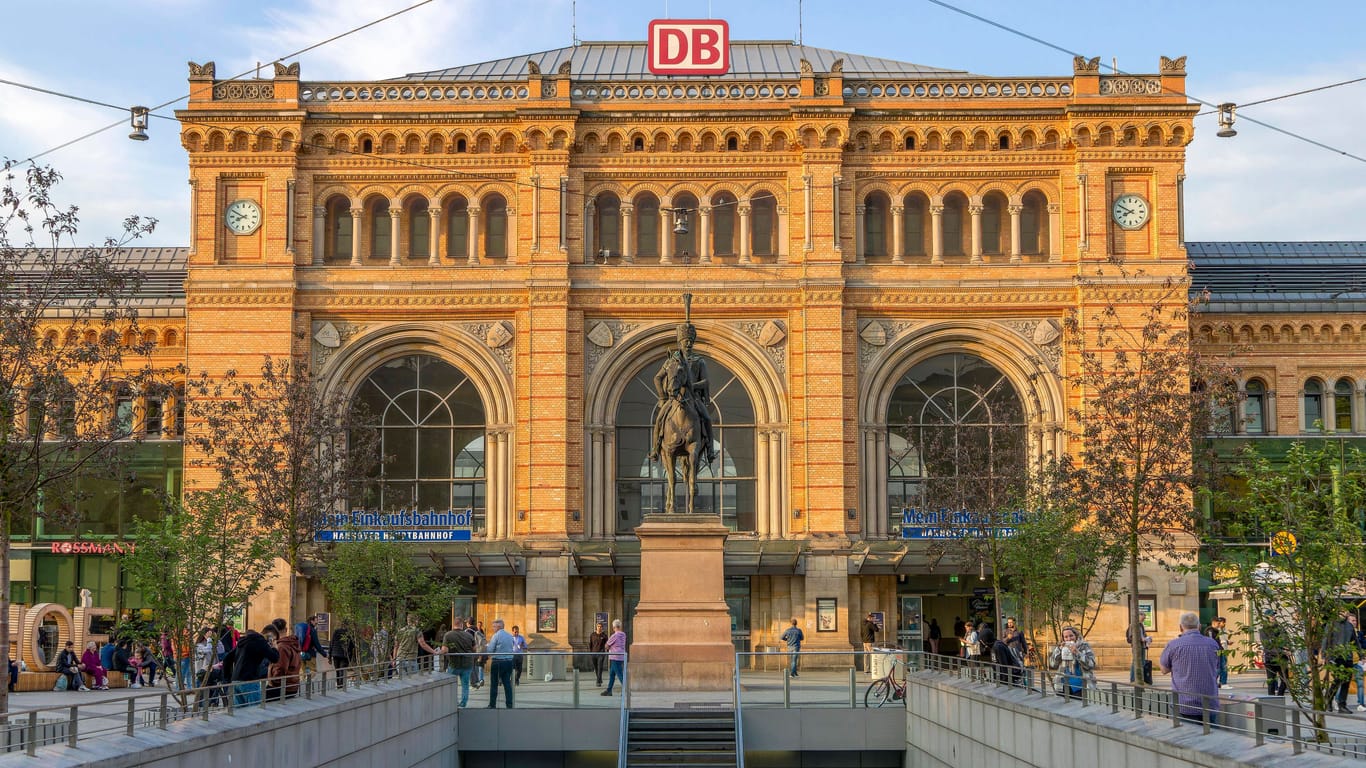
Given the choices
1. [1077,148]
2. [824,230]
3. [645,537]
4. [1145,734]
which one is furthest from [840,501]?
[1145,734]

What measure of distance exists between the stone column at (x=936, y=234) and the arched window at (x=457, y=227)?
1330cm

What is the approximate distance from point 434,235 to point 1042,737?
31248 mm

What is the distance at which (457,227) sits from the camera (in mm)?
50812

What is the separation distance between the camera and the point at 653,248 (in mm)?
50406

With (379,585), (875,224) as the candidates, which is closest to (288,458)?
(379,585)

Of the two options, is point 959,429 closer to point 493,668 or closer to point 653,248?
point 653,248

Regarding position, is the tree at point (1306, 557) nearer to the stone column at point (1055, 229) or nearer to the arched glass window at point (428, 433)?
the stone column at point (1055, 229)

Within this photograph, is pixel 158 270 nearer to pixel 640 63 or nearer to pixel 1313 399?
pixel 640 63

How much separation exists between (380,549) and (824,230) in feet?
58.2

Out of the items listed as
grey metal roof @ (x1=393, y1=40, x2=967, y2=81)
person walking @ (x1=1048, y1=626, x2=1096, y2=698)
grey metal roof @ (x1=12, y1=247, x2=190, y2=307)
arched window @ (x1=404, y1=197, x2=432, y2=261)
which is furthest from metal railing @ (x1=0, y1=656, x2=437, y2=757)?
grey metal roof @ (x1=393, y1=40, x2=967, y2=81)

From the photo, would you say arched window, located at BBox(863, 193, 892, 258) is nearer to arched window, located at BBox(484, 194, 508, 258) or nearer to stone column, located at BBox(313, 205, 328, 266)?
arched window, located at BBox(484, 194, 508, 258)

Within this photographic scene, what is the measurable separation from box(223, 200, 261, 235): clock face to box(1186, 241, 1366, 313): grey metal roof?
27.0 m

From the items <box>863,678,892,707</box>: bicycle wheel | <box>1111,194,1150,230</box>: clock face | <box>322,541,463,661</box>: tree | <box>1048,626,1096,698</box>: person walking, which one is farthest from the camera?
<box>1111,194,1150,230</box>: clock face

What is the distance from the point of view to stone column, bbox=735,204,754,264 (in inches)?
1965
